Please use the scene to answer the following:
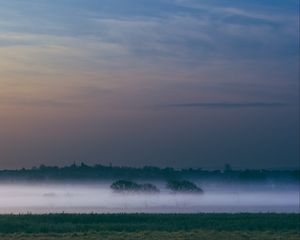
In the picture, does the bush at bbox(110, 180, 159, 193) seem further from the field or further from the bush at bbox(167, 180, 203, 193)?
the field

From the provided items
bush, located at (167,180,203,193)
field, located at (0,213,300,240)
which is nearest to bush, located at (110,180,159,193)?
bush, located at (167,180,203,193)

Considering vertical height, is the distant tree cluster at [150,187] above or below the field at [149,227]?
above

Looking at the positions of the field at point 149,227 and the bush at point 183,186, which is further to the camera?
the bush at point 183,186

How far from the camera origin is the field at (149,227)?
3894cm

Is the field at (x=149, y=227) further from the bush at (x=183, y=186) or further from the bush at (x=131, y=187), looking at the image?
the bush at (x=183, y=186)

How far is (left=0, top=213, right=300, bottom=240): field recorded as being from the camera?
128ft

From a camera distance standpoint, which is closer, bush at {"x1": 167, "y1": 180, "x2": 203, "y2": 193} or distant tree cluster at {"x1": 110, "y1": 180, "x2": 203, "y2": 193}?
distant tree cluster at {"x1": 110, "y1": 180, "x2": 203, "y2": 193}

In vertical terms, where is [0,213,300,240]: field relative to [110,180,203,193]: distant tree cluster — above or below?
below

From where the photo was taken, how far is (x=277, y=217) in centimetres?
5316

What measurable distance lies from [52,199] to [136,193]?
13583mm

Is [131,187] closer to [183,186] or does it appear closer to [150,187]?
[150,187]

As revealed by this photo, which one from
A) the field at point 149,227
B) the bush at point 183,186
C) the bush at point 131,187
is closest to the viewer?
the field at point 149,227

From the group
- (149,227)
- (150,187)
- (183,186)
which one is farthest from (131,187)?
(149,227)

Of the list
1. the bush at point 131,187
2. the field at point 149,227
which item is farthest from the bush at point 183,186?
the field at point 149,227
